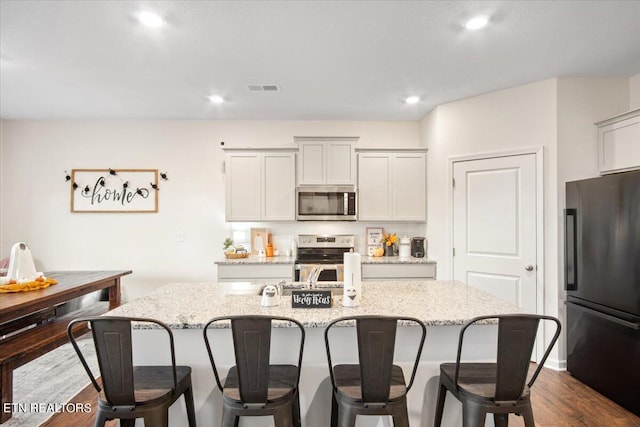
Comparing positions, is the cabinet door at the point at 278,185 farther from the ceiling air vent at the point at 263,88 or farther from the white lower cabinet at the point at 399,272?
the white lower cabinet at the point at 399,272

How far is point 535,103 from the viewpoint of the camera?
318 centimetres

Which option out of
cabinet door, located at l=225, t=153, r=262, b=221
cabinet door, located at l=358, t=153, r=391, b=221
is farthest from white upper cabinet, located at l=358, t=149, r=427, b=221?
cabinet door, located at l=225, t=153, r=262, b=221

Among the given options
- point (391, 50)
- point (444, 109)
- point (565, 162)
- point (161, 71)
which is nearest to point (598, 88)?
point (565, 162)

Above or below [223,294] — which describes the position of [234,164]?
above

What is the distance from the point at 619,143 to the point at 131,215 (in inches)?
211

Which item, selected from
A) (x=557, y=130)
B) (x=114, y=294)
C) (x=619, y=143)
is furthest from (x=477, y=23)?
(x=114, y=294)

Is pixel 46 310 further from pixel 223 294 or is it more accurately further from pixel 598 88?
pixel 598 88

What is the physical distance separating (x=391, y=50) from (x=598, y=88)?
6.95 ft

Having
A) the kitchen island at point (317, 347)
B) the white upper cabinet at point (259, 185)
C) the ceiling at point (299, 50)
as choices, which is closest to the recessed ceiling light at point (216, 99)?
the ceiling at point (299, 50)

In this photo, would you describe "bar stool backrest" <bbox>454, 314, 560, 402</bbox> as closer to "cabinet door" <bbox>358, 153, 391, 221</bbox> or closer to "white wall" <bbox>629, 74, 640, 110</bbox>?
"cabinet door" <bbox>358, 153, 391, 221</bbox>

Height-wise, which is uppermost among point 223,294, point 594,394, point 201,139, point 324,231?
point 201,139

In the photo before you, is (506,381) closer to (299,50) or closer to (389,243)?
(299,50)

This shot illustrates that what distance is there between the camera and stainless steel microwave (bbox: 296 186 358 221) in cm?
412

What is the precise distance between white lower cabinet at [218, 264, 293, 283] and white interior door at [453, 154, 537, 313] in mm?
1978
